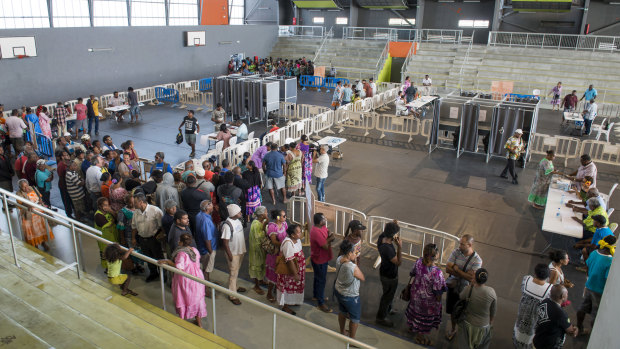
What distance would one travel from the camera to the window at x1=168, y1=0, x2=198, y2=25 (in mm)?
29562

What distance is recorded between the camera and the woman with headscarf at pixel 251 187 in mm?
9375

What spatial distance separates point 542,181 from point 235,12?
98.8ft

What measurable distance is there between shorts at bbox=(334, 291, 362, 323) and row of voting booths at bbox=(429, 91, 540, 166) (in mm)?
10478

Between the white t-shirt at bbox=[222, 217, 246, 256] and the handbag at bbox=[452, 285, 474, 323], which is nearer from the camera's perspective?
the handbag at bbox=[452, 285, 474, 323]

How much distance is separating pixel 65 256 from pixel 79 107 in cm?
974

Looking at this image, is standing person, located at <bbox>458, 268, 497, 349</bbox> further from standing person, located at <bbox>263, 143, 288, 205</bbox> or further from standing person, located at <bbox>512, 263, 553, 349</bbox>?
standing person, located at <bbox>263, 143, 288, 205</bbox>

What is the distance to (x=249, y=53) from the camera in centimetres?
3322

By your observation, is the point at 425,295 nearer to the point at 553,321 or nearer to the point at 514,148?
the point at 553,321

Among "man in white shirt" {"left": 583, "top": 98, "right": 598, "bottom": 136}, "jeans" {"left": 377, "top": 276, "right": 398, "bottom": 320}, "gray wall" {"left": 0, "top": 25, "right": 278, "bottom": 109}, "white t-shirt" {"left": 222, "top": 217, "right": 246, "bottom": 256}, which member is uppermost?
"gray wall" {"left": 0, "top": 25, "right": 278, "bottom": 109}

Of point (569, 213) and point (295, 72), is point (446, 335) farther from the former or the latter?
point (295, 72)

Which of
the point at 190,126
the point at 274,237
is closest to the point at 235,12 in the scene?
the point at 190,126

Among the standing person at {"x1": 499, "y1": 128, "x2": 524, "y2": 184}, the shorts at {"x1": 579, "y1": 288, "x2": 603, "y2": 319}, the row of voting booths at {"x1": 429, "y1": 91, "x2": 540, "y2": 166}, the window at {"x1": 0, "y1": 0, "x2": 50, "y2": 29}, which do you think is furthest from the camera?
the window at {"x1": 0, "y1": 0, "x2": 50, "y2": 29}

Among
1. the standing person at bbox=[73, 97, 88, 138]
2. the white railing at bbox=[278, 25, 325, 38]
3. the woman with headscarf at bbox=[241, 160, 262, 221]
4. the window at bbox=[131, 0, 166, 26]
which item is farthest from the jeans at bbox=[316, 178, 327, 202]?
the white railing at bbox=[278, 25, 325, 38]

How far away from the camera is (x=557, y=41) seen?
29.9 m
